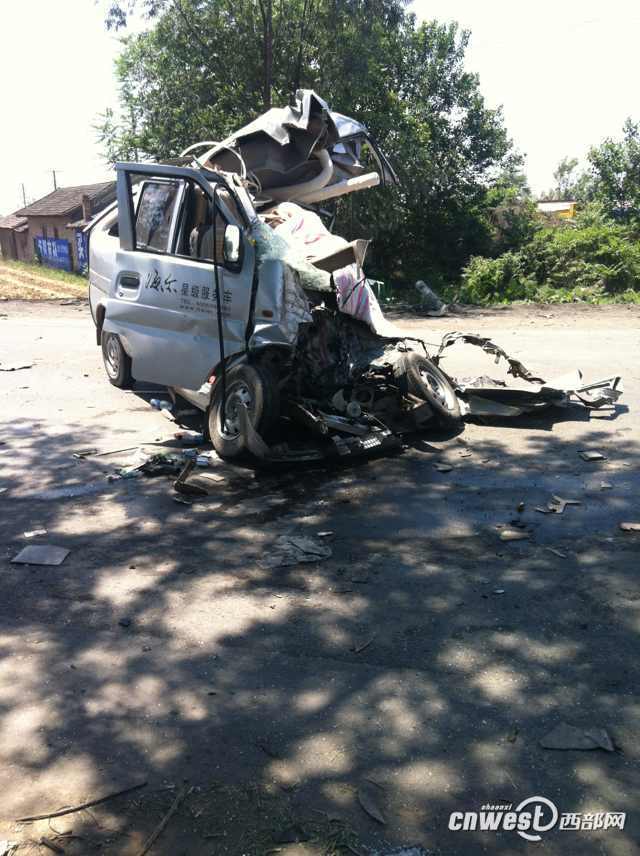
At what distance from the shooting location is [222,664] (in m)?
3.71

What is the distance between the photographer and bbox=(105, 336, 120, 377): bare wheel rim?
27.9 ft

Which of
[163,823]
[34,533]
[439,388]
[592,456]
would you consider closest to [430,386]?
[439,388]

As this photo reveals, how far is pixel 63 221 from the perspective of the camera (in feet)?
167

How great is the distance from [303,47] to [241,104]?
2289mm

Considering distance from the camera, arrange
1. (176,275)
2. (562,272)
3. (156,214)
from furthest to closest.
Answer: (562,272), (156,214), (176,275)

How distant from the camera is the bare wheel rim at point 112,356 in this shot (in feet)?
27.9

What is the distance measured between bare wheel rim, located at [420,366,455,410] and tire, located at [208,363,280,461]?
1784 mm

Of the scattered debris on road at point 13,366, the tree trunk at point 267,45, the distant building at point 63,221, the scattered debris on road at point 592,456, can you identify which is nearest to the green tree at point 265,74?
the tree trunk at point 267,45

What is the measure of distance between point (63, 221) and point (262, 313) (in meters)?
49.0

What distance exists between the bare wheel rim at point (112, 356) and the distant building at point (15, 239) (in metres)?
53.3

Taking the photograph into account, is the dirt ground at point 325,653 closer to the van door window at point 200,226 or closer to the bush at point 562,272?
the van door window at point 200,226

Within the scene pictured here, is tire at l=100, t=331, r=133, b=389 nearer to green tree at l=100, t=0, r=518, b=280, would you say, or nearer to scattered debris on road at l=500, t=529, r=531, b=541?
scattered debris on road at l=500, t=529, r=531, b=541

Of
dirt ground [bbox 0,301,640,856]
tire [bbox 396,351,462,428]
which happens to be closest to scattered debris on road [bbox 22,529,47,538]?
dirt ground [bbox 0,301,640,856]

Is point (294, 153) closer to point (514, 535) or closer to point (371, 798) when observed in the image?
point (514, 535)
